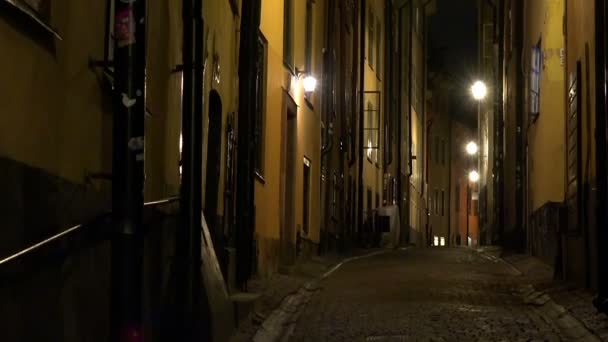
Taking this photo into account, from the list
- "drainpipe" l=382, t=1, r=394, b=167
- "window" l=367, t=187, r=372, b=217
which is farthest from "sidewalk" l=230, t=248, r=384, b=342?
"drainpipe" l=382, t=1, r=394, b=167

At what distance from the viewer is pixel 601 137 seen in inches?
401

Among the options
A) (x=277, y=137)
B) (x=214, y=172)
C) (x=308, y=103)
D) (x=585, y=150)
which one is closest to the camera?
(x=214, y=172)

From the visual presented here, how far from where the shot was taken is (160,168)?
8453 millimetres

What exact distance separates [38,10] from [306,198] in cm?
1454

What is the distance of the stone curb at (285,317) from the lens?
31.0ft

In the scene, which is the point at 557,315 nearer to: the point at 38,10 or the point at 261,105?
the point at 261,105

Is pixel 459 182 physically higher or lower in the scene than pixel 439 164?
lower

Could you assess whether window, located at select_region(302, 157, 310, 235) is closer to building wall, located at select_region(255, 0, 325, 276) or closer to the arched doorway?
building wall, located at select_region(255, 0, 325, 276)

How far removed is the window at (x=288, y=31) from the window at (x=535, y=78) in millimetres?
4520

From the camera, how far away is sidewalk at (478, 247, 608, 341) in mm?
9273

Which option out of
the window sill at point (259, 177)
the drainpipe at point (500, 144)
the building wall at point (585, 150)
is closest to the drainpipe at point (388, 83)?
the drainpipe at point (500, 144)

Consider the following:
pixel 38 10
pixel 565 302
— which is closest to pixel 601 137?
pixel 565 302

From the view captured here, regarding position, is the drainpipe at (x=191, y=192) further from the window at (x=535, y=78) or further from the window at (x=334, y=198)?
the window at (x=334, y=198)

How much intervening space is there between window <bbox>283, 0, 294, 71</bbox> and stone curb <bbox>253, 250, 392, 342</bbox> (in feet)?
15.4
